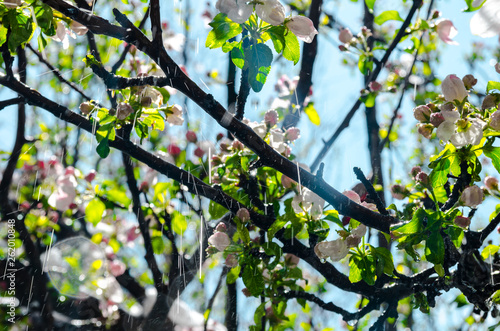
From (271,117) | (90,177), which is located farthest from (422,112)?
(90,177)

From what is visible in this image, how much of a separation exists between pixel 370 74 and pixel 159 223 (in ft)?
3.79

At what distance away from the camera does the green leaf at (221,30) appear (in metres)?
0.95

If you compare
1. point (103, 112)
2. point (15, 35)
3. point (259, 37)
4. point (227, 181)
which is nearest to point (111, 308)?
point (227, 181)

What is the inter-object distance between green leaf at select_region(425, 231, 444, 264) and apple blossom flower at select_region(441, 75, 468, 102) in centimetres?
30

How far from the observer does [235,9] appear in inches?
36.1

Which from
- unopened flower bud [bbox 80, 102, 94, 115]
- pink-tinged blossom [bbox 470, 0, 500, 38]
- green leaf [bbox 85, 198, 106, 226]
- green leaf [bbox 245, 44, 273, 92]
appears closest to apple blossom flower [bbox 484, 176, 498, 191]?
pink-tinged blossom [bbox 470, 0, 500, 38]

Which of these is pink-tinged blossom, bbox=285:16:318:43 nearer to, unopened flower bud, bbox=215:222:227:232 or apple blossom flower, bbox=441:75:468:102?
apple blossom flower, bbox=441:75:468:102

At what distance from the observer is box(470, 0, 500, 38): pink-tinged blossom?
75cm

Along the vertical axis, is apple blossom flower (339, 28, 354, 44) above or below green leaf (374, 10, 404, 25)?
above

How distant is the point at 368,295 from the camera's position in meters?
1.42

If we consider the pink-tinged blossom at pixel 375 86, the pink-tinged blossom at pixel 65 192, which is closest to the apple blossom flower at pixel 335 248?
the pink-tinged blossom at pixel 375 86

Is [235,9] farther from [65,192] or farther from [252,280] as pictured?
[65,192]

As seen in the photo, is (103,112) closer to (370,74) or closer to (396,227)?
(396,227)

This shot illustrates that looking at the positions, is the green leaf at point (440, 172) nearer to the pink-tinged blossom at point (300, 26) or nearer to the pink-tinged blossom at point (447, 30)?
the pink-tinged blossom at point (300, 26)
